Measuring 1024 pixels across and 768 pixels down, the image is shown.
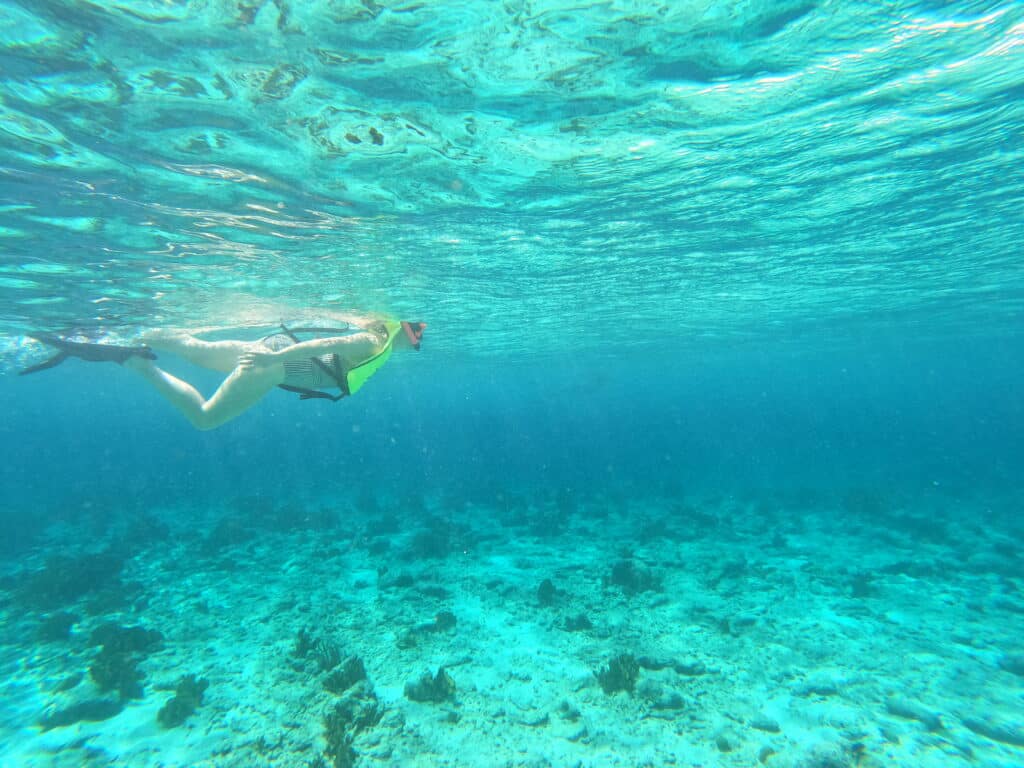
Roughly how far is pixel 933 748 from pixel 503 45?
36.2ft

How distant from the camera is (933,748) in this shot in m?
6.55

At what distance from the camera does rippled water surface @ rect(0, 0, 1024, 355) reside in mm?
5863

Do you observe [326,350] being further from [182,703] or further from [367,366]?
[182,703]

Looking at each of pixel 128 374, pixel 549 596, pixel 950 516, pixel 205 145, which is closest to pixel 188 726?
pixel 549 596

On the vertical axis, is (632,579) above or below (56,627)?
below

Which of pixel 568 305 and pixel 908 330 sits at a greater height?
pixel 568 305

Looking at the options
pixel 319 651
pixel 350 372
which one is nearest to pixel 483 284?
pixel 350 372

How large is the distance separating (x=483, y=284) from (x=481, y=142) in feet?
32.0

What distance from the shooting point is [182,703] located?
24.4 feet

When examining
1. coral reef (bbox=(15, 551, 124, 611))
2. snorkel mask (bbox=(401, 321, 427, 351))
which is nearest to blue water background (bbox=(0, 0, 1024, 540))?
snorkel mask (bbox=(401, 321, 427, 351))

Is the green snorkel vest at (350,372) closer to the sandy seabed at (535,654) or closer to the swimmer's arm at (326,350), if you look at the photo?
the swimmer's arm at (326,350)

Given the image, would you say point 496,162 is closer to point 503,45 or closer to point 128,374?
point 503,45

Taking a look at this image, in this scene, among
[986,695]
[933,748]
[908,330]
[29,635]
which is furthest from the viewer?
[908,330]

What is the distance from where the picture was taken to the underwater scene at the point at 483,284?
20.6ft
